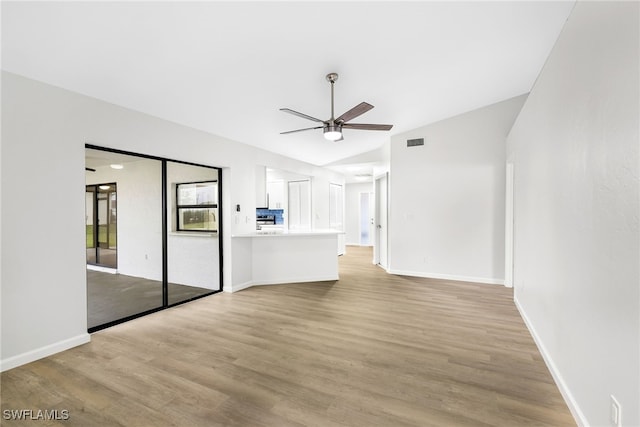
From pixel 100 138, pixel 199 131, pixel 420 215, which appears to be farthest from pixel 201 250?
pixel 420 215

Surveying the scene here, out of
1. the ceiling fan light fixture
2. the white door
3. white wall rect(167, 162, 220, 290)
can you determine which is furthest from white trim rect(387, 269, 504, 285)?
the ceiling fan light fixture

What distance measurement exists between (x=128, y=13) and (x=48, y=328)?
2.88 metres

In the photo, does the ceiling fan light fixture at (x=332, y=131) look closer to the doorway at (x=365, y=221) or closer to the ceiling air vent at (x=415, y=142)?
the ceiling air vent at (x=415, y=142)

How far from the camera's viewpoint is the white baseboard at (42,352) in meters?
2.40

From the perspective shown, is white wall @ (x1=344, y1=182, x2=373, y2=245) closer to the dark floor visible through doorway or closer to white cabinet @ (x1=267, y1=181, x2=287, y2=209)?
white cabinet @ (x1=267, y1=181, x2=287, y2=209)

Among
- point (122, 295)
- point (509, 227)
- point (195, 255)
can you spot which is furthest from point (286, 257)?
Answer: point (509, 227)

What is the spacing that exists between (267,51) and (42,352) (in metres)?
3.52

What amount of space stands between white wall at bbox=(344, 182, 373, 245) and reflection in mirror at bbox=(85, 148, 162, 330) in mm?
7458

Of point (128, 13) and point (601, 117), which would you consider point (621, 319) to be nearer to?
point (601, 117)

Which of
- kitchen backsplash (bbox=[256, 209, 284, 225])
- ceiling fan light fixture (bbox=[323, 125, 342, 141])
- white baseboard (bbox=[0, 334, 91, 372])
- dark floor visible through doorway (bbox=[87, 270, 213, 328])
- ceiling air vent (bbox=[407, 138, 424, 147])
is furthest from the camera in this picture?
kitchen backsplash (bbox=[256, 209, 284, 225])

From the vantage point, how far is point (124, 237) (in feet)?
14.0

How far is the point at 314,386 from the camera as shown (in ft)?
7.11

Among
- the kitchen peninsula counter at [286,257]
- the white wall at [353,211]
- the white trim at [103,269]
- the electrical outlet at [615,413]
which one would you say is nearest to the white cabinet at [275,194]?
the kitchen peninsula counter at [286,257]

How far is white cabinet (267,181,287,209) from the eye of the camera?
822cm
